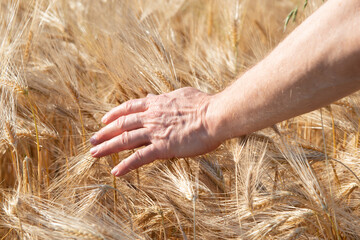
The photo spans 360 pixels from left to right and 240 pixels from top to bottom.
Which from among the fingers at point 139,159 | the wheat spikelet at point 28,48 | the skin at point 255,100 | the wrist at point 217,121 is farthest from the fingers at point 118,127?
the wheat spikelet at point 28,48

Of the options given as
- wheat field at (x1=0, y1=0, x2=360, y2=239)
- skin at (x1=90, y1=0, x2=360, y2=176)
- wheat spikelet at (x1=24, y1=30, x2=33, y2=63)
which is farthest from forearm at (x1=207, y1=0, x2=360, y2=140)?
wheat spikelet at (x1=24, y1=30, x2=33, y2=63)

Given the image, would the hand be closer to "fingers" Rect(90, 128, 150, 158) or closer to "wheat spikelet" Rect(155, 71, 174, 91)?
"fingers" Rect(90, 128, 150, 158)

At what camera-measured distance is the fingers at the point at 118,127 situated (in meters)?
1.57

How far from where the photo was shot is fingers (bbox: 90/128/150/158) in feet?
5.04

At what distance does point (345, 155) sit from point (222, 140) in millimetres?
494

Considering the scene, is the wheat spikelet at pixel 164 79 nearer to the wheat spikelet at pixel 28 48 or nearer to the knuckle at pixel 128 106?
the knuckle at pixel 128 106

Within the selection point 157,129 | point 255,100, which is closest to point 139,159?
point 157,129

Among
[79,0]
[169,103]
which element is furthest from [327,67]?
[79,0]

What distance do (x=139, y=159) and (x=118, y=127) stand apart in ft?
0.52

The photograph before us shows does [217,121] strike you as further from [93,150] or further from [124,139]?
[93,150]

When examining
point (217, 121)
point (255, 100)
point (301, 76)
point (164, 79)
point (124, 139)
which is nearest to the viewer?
point (301, 76)

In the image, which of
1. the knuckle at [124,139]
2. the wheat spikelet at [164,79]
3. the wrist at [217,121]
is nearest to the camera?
the wrist at [217,121]

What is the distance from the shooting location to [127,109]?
5.26 ft

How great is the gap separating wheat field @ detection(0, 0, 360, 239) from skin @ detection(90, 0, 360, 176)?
8cm
